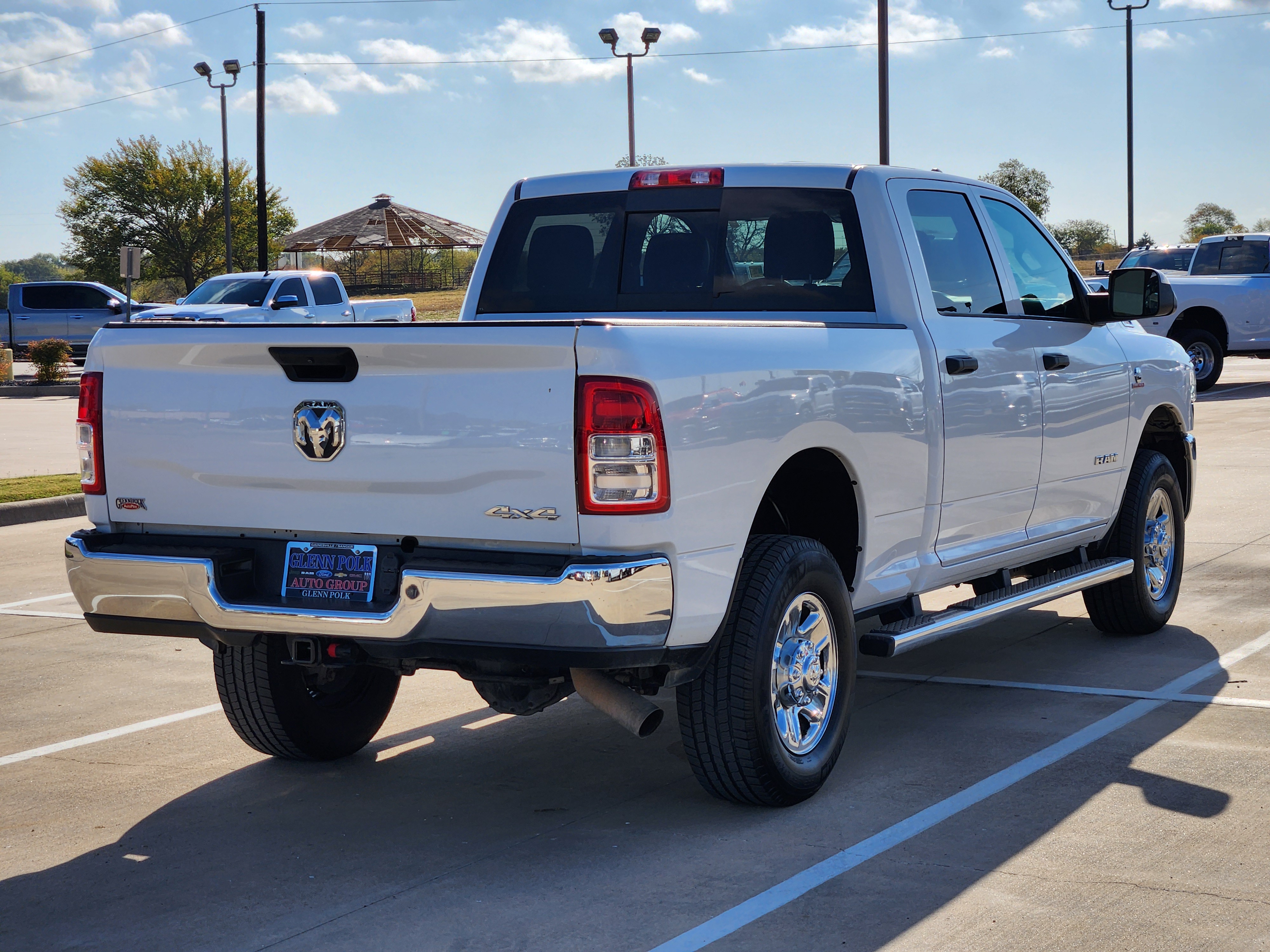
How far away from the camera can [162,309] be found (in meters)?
29.1

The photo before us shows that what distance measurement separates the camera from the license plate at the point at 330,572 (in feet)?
14.0

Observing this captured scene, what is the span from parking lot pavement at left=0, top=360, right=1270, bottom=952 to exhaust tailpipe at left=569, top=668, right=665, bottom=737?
374 mm

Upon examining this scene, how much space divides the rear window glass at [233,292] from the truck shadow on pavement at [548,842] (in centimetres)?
2074

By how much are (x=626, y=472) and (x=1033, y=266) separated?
3.32 meters

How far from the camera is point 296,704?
5320 millimetres

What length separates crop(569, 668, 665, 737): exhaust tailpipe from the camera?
439 cm

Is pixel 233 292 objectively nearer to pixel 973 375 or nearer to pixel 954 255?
pixel 954 255

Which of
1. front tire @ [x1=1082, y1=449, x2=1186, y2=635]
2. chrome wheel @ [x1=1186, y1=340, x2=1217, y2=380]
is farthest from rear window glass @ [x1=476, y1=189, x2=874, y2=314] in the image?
chrome wheel @ [x1=1186, y1=340, x2=1217, y2=380]

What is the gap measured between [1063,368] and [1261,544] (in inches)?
167

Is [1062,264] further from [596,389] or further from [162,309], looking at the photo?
[162,309]

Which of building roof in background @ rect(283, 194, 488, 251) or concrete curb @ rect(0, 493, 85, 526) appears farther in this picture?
building roof in background @ rect(283, 194, 488, 251)

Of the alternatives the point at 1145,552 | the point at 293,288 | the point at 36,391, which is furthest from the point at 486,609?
the point at 36,391

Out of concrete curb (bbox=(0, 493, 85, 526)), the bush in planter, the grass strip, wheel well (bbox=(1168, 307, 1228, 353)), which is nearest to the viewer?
concrete curb (bbox=(0, 493, 85, 526))

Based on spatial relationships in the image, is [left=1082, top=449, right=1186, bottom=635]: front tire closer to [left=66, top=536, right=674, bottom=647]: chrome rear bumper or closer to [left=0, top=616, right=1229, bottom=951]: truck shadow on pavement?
[left=0, top=616, right=1229, bottom=951]: truck shadow on pavement
